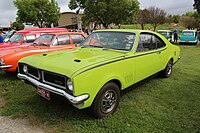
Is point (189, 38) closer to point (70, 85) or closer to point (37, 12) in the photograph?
point (70, 85)

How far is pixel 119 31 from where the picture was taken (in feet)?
13.6

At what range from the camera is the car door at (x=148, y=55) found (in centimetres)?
386

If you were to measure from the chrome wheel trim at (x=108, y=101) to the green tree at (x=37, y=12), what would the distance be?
104ft

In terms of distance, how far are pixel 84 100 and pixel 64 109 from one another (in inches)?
42.2

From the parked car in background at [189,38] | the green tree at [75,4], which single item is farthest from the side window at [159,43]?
the green tree at [75,4]

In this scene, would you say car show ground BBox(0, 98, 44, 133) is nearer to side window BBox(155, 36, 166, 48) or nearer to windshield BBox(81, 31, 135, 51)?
windshield BBox(81, 31, 135, 51)

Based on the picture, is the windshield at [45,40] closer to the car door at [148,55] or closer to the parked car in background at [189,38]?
the car door at [148,55]

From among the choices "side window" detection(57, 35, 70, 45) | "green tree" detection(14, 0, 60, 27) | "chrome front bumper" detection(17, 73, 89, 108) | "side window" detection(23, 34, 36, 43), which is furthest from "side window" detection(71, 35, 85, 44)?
"green tree" detection(14, 0, 60, 27)

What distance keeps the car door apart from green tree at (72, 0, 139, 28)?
2253cm

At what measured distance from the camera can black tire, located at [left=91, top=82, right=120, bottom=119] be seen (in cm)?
301

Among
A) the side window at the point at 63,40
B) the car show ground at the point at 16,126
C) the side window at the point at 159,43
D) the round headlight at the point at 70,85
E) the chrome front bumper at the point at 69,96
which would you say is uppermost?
the side window at the point at 63,40

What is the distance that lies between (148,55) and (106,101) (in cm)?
165

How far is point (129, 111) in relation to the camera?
139 inches

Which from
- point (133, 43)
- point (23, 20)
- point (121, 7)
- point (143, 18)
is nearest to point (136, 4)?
point (121, 7)
